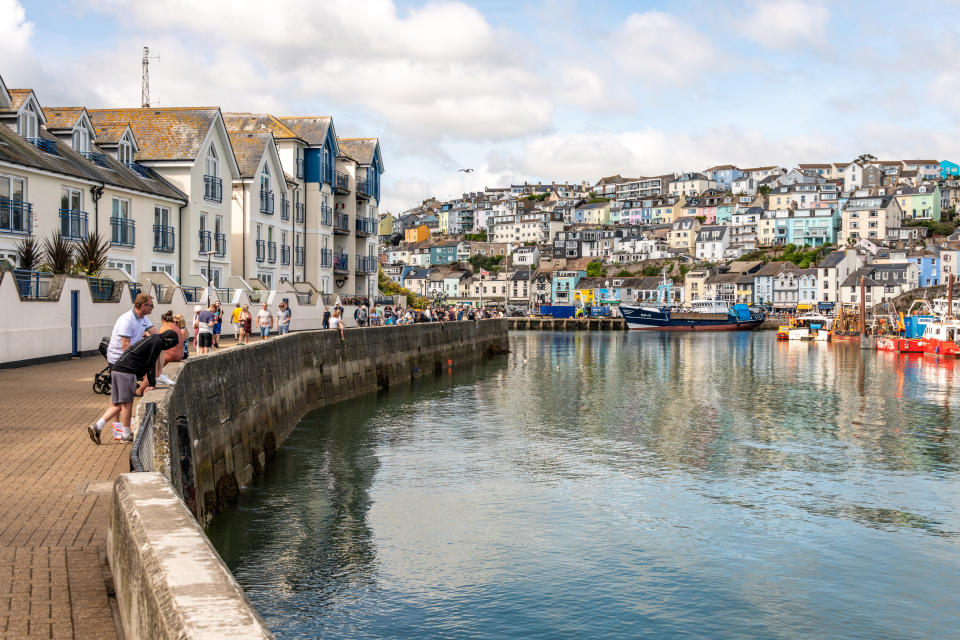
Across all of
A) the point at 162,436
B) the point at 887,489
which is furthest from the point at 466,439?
the point at 162,436

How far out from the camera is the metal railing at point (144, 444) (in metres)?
8.75

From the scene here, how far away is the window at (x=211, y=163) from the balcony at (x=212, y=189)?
0.31 metres

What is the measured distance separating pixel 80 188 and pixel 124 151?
28.1 ft

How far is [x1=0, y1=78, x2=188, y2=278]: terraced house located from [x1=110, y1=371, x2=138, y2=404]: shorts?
824 inches

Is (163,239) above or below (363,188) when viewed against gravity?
below

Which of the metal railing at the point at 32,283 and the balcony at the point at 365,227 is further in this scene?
the balcony at the point at 365,227


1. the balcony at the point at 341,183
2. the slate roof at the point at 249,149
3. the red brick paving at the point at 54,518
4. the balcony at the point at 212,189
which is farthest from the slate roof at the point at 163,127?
the red brick paving at the point at 54,518

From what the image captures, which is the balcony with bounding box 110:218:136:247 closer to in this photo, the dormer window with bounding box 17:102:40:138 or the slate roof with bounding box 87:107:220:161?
the dormer window with bounding box 17:102:40:138

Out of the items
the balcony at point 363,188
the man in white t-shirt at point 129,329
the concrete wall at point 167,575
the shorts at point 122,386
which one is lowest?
the concrete wall at point 167,575

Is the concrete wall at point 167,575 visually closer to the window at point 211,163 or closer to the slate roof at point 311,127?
the window at point 211,163

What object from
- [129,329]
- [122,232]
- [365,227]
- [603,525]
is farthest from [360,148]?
[129,329]

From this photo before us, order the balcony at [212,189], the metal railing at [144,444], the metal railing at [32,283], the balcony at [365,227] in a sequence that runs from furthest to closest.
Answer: the balcony at [365,227], the balcony at [212,189], the metal railing at [32,283], the metal railing at [144,444]

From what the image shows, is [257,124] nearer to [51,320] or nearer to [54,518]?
[51,320]

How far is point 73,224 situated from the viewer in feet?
115
